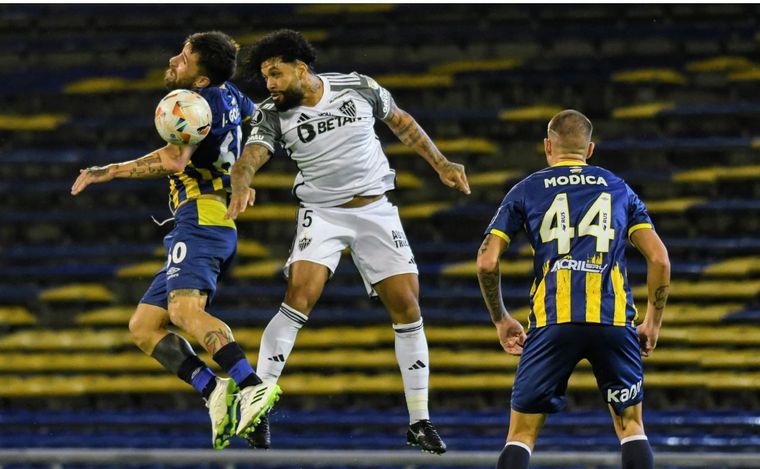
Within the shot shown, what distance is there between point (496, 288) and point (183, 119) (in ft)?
4.41

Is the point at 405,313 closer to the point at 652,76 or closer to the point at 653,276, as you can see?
the point at 653,276

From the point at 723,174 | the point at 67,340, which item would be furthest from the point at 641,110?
the point at 67,340

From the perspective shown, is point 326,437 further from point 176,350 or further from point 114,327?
point 176,350

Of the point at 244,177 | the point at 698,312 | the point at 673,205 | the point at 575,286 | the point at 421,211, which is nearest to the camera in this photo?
the point at 575,286

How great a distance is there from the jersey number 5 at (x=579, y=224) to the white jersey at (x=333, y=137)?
0.95m

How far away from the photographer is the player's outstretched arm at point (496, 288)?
4.53 metres

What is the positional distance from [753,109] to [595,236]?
5073 millimetres

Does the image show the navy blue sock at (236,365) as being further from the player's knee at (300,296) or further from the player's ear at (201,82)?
the player's ear at (201,82)

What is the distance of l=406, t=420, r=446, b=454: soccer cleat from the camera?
200 inches

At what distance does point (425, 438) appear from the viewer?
16.7 feet

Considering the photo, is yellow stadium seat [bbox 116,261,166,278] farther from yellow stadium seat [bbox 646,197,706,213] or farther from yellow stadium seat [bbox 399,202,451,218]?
yellow stadium seat [bbox 646,197,706,213]

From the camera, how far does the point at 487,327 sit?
8984 mm

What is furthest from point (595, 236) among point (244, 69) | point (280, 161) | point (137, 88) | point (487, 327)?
point (137, 88)

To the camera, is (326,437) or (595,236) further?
(326,437)
